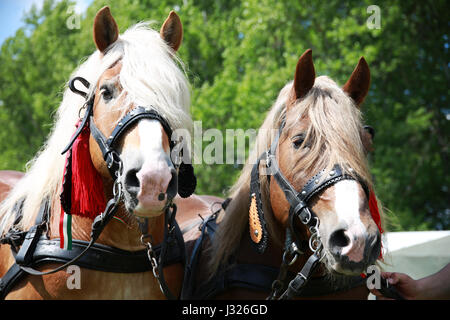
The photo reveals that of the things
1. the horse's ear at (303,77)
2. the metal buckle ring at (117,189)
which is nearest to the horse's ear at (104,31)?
the metal buckle ring at (117,189)

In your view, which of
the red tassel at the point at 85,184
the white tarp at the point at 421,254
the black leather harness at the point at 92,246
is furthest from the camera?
the white tarp at the point at 421,254

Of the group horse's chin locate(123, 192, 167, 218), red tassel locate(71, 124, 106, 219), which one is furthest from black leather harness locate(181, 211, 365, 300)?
horse's chin locate(123, 192, 167, 218)

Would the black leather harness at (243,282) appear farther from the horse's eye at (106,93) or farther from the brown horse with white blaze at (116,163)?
the horse's eye at (106,93)

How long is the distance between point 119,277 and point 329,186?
127 centimetres

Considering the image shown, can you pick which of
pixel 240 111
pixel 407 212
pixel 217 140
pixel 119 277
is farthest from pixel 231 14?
pixel 119 277

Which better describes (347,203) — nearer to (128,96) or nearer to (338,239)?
(338,239)

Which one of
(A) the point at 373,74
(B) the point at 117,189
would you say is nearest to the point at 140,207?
(B) the point at 117,189

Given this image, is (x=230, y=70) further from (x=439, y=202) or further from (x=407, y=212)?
(x=439, y=202)

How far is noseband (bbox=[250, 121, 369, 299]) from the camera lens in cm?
243

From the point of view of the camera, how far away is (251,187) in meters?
2.90

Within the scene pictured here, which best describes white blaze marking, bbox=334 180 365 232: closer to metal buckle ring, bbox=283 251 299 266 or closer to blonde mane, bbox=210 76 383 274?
blonde mane, bbox=210 76 383 274

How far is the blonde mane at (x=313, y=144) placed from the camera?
8.25 ft

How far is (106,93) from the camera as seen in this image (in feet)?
8.50

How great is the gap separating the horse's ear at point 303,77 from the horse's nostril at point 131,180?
1101 mm
